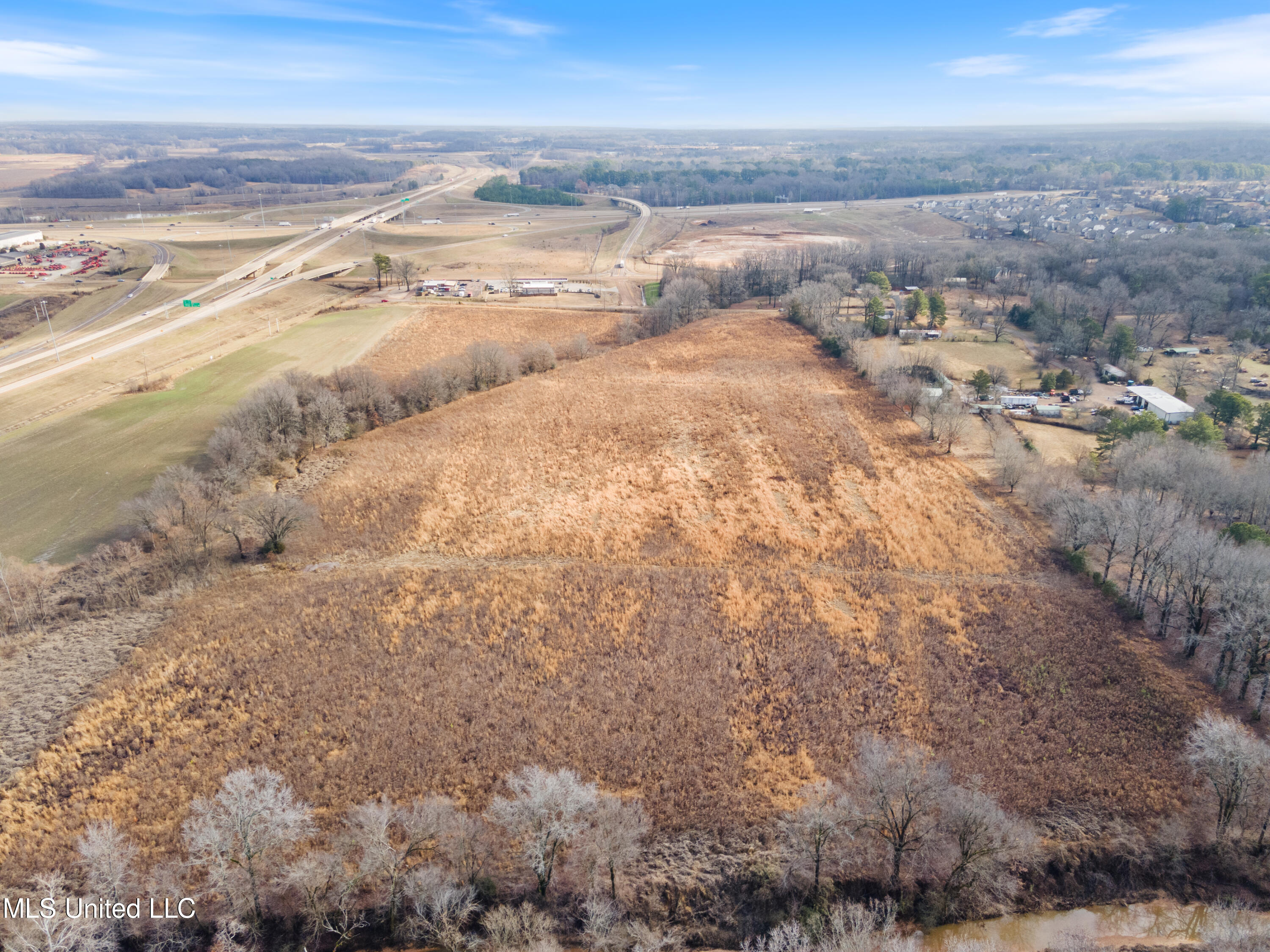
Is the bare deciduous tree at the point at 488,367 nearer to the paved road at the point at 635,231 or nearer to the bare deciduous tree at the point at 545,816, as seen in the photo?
the bare deciduous tree at the point at 545,816

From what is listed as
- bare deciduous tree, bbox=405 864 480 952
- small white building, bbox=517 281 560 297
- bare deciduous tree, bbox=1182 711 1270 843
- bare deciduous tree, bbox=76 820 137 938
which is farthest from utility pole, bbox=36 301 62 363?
bare deciduous tree, bbox=1182 711 1270 843

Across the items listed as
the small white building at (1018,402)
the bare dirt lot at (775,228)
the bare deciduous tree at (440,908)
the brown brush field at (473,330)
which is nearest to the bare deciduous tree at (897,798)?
the bare deciduous tree at (440,908)

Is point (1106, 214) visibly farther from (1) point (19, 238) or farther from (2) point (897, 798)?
(1) point (19, 238)

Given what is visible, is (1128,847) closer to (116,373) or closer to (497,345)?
(497,345)

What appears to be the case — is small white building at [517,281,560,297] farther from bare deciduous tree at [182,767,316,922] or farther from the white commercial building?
bare deciduous tree at [182,767,316,922]

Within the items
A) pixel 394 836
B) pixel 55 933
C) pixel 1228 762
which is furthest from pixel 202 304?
pixel 1228 762

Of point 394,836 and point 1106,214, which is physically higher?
point 1106,214
